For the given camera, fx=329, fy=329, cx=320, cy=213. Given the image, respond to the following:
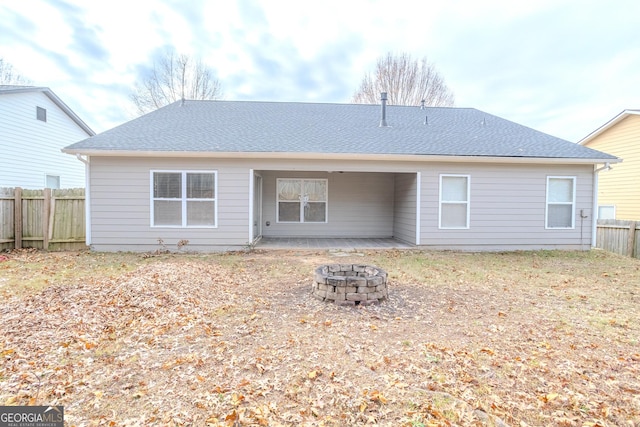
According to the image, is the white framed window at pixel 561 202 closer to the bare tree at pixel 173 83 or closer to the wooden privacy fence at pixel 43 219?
the wooden privacy fence at pixel 43 219

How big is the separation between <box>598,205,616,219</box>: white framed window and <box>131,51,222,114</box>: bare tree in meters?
21.8

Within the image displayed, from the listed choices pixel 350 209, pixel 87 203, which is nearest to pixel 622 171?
pixel 350 209

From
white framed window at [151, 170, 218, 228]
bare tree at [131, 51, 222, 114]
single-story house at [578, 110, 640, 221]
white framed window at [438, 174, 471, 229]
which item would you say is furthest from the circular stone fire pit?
bare tree at [131, 51, 222, 114]

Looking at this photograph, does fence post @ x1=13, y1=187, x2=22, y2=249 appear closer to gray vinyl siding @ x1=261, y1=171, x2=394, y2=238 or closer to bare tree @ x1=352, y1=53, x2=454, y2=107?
gray vinyl siding @ x1=261, y1=171, x2=394, y2=238

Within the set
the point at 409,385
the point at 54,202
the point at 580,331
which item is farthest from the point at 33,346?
the point at 54,202

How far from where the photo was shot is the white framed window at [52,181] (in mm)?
12831

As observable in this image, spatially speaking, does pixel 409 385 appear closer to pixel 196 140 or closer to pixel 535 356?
pixel 535 356

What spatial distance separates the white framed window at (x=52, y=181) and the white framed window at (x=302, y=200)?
368 inches

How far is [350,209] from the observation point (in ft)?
37.4

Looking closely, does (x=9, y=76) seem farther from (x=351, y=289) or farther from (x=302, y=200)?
(x=351, y=289)

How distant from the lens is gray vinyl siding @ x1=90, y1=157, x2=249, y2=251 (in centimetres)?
842

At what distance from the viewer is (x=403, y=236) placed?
10.4 m

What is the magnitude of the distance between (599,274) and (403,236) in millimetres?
4782

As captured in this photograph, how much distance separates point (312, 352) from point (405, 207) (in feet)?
25.4
